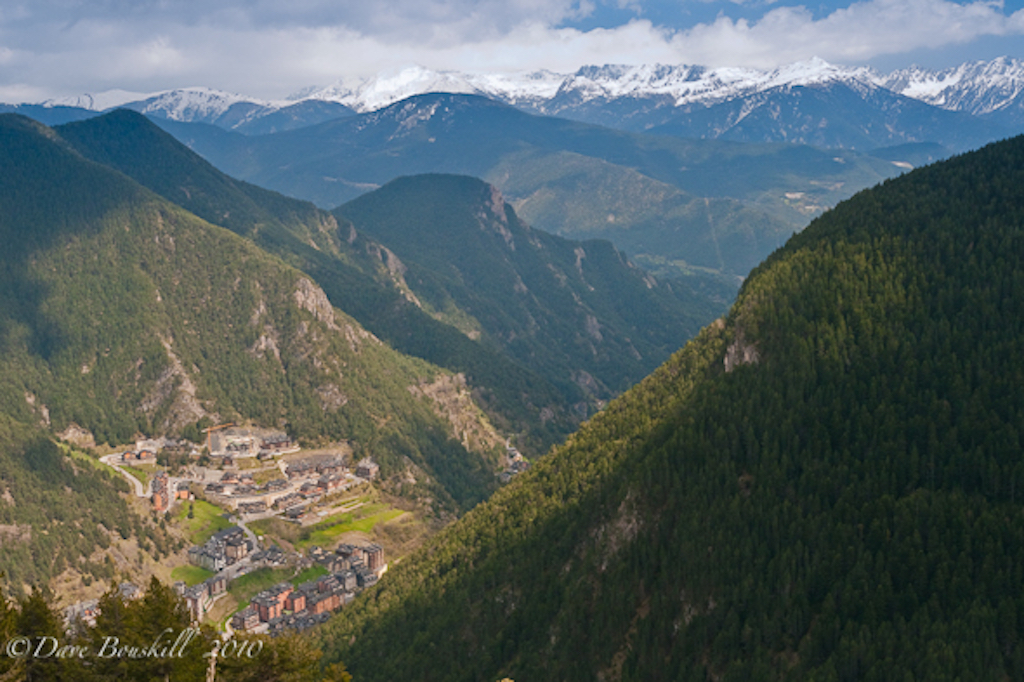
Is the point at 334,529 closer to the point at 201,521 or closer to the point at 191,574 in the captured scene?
the point at 201,521

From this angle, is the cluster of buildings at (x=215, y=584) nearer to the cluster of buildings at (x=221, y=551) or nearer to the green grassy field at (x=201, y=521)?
the cluster of buildings at (x=221, y=551)

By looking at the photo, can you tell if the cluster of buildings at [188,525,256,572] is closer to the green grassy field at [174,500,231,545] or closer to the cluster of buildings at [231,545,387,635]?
the green grassy field at [174,500,231,545]

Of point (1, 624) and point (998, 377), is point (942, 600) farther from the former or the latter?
point (1, 624)

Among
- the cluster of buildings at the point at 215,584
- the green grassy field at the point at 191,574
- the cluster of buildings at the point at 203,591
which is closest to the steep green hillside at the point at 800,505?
the cluster of buildings at the point at 203,591

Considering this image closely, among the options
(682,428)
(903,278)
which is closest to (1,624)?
(682,428)

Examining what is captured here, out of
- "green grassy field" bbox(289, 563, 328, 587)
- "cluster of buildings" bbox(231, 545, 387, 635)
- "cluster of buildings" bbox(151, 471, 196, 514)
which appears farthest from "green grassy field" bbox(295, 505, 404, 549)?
"cluster of buildings" bbox(151, 471, 196, 514)

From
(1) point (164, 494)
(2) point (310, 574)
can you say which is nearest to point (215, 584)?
(2) point (310, 574)
